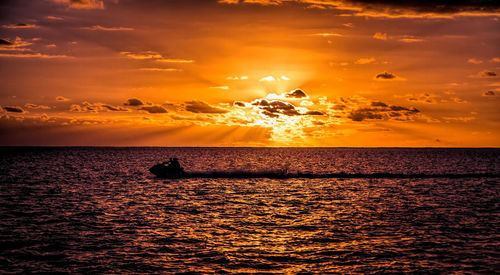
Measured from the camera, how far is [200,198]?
168 feet

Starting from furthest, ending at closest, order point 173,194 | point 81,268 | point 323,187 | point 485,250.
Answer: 1. point 323,187
2. point 173,194
3. point 485,250
4. point 81,268

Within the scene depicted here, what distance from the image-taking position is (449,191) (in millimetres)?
61094

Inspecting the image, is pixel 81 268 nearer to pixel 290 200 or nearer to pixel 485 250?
pixel 485 250

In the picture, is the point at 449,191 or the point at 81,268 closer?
the point at 81,268

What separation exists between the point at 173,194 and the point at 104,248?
28671 millimetres

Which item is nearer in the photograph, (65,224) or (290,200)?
(65,224)

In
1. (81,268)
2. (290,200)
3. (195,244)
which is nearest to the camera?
(81,268)

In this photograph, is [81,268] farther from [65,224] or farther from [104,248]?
[65,224]

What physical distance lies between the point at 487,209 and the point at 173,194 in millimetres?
36116

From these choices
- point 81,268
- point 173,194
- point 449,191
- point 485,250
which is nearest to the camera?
point 81,268

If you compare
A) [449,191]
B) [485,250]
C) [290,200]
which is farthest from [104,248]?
[449,191]

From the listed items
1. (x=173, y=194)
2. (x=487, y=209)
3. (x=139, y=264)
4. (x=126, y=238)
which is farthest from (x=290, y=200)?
(x=139, y=264)

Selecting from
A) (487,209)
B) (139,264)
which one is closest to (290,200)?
(487,209)

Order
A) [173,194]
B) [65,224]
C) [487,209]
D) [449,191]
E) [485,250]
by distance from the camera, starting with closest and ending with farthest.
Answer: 1. [485,250]
2. [65,224]
3. [487,209]
4. [173,194]
5. [449,191]
